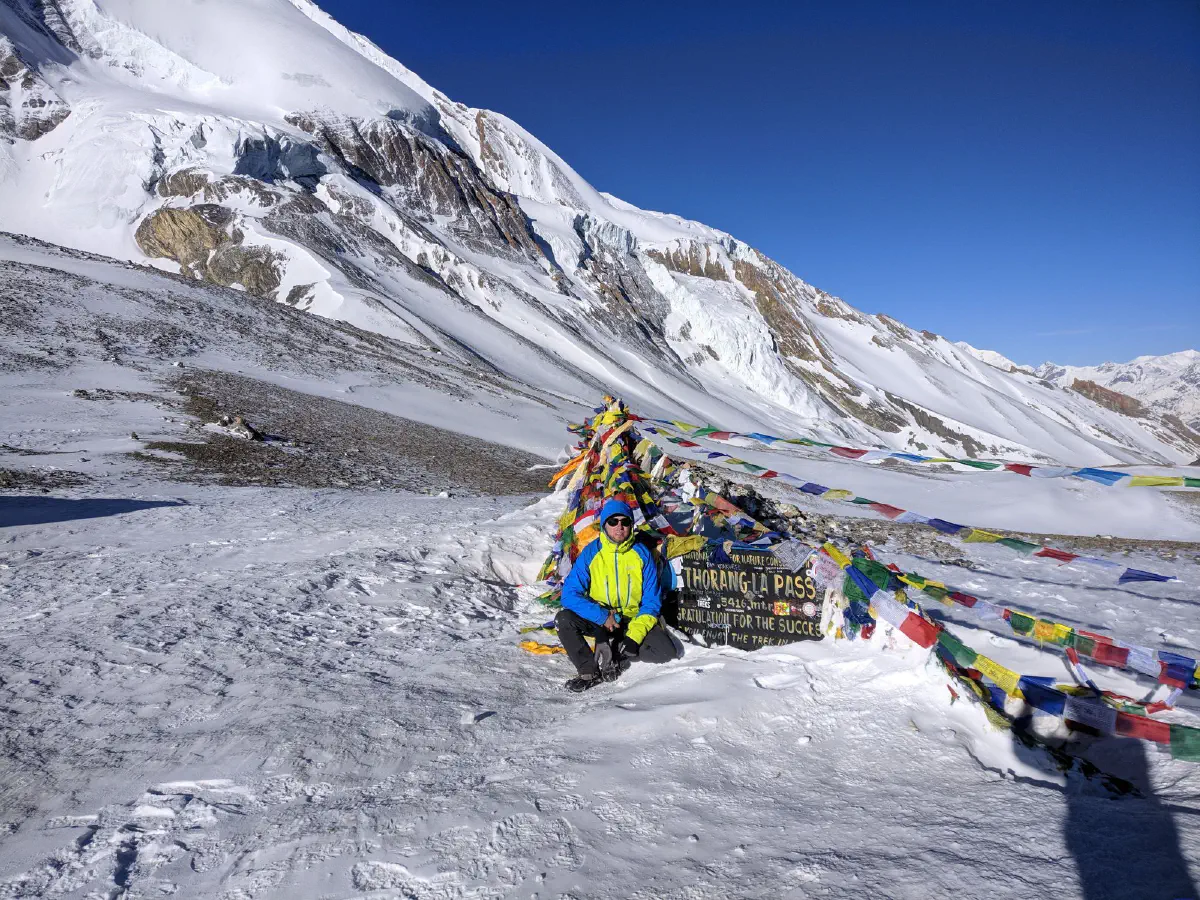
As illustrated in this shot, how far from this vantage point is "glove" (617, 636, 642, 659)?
15.5ft

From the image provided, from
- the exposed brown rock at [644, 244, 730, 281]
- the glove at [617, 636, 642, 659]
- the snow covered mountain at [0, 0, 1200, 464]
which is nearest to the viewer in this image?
the glove at [617, 636, 642, 659]

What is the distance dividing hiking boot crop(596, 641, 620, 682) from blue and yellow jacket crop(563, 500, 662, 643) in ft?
0.86

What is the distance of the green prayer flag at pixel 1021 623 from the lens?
4203 millimetres

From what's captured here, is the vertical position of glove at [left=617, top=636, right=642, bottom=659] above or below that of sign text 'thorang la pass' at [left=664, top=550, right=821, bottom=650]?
below

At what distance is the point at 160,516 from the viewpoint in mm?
7801

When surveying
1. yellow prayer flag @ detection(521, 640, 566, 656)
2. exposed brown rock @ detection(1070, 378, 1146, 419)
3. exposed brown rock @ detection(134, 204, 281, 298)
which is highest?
exposed brown rock @ detection(1070, 378, 1146, 419)

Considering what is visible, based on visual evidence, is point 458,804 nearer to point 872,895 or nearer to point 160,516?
point 872,895

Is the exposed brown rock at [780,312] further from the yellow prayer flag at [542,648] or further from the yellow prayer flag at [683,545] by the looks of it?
the yellow prayer flag at [542,648]

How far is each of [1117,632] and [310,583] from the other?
709cm

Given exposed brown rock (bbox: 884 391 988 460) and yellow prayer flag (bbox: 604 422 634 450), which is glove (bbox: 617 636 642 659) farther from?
exposed brown rock (bbox: 884 391 988 460)

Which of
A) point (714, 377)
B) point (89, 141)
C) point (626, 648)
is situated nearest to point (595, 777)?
point (626, 648)

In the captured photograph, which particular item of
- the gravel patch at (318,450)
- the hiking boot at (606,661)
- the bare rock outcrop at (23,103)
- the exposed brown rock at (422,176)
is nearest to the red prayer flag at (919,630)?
the hiking boot at (606,661)

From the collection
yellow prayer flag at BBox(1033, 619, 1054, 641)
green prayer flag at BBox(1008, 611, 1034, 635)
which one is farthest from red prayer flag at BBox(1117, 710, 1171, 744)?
green prayer flag at BBox(1008, 611, 1034, 635)

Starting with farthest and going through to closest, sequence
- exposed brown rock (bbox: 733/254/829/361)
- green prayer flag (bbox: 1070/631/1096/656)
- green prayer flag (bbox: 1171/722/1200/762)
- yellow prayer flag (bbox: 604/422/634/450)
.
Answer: exposed brown rock (bbox: 733/254/829/361)
yellow prayer flag (bbox: 604/422/634/450)
green prayer flag (bbox: 1070/631/1096/656)
green prayer flag (bbox: 1171/722/1200/762)
